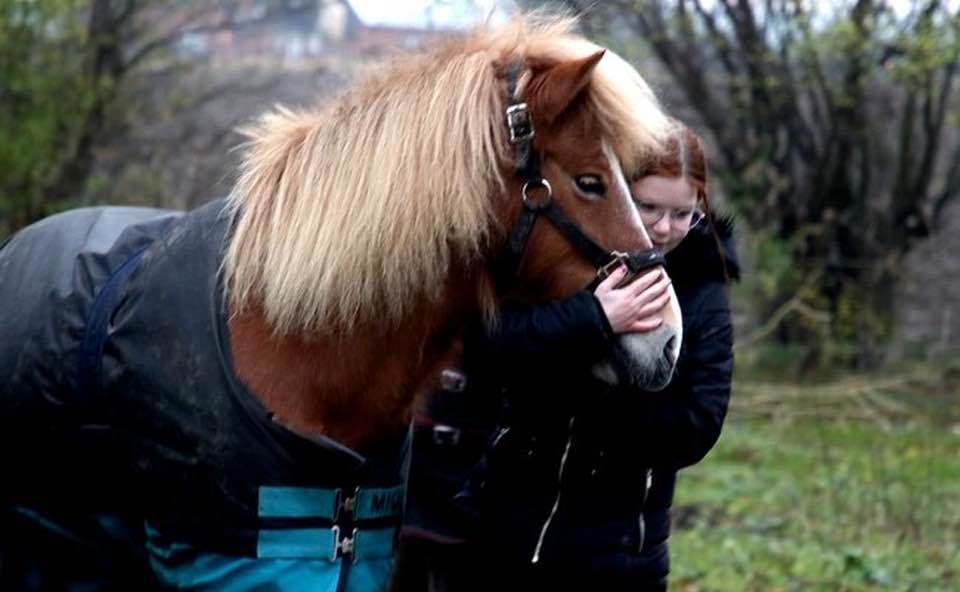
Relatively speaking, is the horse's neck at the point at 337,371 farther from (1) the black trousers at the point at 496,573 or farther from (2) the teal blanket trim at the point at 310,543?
(1) the black trousers at the point at 496,573

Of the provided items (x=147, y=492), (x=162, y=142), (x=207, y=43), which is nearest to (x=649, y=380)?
(x=147, y=492)

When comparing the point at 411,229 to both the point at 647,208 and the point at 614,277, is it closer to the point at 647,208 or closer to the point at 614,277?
the point at 614,277

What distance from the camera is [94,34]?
12.7 m

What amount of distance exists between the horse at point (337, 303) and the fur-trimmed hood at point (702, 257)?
1.58 ft

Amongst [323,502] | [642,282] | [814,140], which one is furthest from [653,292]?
[814,140]

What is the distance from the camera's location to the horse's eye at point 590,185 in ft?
9.95

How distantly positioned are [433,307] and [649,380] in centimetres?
46

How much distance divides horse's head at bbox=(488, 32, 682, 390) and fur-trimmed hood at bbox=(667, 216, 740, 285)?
0.55m

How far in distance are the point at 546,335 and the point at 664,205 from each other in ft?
1.58

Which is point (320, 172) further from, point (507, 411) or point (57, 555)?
point (57, 555)

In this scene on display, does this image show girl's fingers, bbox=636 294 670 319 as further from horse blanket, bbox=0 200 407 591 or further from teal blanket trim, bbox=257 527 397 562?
teal blanket trim, bbox=257 527 397 562

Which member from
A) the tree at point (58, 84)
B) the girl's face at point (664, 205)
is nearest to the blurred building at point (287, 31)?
the tree at point (58, 84)

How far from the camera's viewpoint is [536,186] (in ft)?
9.88

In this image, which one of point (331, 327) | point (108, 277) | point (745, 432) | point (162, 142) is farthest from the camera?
point (162, 142)
